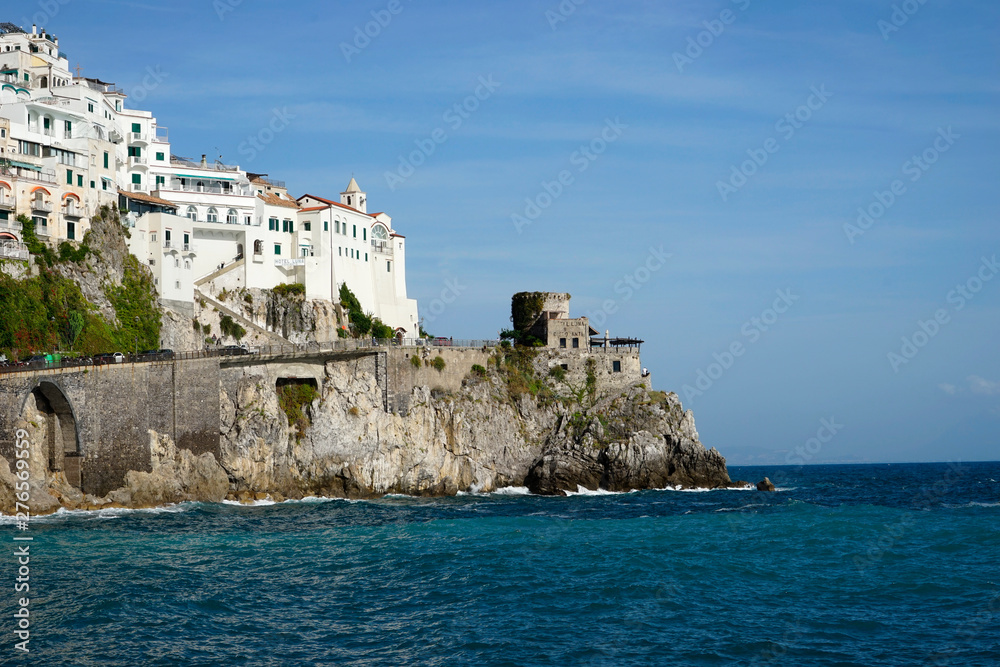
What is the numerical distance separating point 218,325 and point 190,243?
8014 mm

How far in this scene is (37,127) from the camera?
230ft

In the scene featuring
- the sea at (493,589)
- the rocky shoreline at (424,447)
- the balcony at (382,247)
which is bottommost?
the sea at (493,589)

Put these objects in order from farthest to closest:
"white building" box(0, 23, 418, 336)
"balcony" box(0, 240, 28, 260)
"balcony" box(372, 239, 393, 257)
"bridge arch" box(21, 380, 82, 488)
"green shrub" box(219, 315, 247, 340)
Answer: "balcony" box(372, 239, 393, 257), "green shrub" box(219, 315, 247, 340), "white building" box(0, 23, 418, 336), "balcony" box(0, 240, 28, 260), "bridge arch" box(21, 380, 82, 488)

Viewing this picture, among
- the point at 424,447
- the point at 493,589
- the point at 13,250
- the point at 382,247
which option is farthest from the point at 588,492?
the point at 13,250

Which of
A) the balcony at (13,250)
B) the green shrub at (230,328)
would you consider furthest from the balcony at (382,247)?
the balcony at (13,250)

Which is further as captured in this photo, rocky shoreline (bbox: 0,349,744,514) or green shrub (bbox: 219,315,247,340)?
green shrub (bbox: 219,315,247,340)

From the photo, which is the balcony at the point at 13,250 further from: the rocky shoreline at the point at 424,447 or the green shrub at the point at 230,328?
the green shrub at the point at 230,328

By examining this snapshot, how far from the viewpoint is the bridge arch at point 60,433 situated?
53562mm

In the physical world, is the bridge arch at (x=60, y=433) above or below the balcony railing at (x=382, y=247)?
below

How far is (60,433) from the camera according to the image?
54.0m

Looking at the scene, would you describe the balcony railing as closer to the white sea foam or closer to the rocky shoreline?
the rocky shoreline

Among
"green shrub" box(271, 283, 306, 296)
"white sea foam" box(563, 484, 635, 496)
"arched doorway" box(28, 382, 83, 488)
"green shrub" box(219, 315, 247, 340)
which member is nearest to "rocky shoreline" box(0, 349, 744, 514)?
"white sea foam" box(563, 484, 635, 496)

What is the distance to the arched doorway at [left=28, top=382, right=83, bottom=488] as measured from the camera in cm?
5359

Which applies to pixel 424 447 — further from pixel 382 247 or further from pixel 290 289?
pixel 382 247
